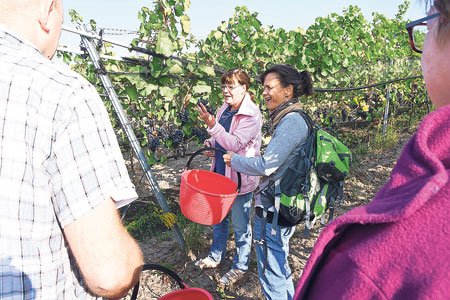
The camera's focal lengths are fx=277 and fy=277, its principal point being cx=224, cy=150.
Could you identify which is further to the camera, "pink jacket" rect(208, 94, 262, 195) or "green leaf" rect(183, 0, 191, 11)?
"green leaf" rect(183, 0, 191, 11)

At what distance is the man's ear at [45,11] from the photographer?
69 cm

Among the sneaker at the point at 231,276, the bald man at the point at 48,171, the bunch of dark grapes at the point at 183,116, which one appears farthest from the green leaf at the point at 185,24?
the sneaker at the point at 231,276

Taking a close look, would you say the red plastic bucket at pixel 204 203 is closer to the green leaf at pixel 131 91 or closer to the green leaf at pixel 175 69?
the green leaf at pixel 175 69

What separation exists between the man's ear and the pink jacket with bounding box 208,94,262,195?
1.69 metres

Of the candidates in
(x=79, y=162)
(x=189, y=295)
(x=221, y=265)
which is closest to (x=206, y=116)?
(x=189, y=295)

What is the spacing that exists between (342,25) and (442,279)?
7451 millimetres

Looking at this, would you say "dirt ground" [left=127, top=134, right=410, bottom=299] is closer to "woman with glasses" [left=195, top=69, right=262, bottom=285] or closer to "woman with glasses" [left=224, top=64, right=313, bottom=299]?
"woman with glasses" [left=195, top=69, right=262, bottom=285]

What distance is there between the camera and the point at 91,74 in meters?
3.25

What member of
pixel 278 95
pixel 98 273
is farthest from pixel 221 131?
pixel 98 273

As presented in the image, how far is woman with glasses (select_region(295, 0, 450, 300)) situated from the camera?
40cm

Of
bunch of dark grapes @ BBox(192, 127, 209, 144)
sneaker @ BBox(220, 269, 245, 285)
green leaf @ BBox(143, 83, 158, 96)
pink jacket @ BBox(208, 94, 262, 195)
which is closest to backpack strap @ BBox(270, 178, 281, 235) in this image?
pink jacket @ BBox(208, 94, 262, 195)

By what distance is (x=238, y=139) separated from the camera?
2.39 meters

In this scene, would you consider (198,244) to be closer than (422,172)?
No

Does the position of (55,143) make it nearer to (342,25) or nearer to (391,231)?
(391,231)
